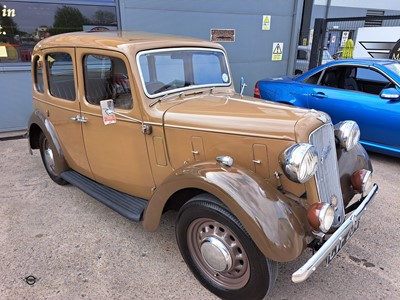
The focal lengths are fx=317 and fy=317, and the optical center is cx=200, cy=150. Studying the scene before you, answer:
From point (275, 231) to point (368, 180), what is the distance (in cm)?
114

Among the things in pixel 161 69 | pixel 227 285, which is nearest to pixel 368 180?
pixel 227 285

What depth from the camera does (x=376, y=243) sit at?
2.83 meters

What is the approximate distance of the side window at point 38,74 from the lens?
3668 millimetres

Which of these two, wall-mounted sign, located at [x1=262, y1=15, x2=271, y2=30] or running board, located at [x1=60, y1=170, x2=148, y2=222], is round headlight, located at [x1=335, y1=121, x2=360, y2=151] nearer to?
running board, located at [x1=60, y1=170, x2=148, y2=222]

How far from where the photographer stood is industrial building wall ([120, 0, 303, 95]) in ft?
21.0

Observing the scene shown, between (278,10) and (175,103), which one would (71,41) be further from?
(278,10)

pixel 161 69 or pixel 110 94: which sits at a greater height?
pixel 161 69

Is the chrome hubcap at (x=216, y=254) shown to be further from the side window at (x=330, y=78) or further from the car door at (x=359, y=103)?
the side window at (x=330, y=78)

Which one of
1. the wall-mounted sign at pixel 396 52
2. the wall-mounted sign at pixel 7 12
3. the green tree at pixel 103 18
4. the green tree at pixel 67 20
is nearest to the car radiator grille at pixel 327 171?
the green tree at pixel 103 18

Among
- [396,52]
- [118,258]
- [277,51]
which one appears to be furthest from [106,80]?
[396,52]

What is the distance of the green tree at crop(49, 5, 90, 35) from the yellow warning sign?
4.50 metres

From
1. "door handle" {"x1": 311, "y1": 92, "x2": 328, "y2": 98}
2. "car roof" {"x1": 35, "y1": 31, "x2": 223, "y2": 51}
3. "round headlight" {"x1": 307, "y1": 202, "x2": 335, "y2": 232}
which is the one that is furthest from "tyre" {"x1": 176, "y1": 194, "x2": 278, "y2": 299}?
"door handle" {"x1": 311, "y1": 92, "x2": 328, "y2": 98}

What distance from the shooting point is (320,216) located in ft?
6.18

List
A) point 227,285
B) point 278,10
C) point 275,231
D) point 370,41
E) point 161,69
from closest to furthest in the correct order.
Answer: point 275,231
point 227,285
point 161,69
point 278,10
point 370,41
